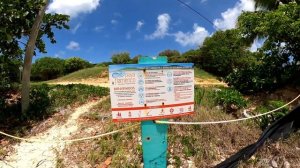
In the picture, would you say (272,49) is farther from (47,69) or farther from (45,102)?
(47,69)

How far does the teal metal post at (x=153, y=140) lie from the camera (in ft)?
14.7

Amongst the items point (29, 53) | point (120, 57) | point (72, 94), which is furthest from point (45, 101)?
point (120, 57)

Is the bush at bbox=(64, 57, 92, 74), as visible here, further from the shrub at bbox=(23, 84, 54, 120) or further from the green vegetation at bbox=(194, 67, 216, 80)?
the shrub at bbox=(23, 84, 54, 120)

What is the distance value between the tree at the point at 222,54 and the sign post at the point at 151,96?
19.6 metres

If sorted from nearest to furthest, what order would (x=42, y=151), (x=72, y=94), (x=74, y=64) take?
1. (x=42, y=151)
2. (x=72, y=94)
3. (x=74, y=64)

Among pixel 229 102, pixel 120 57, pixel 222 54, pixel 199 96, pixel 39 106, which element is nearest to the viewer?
pixel 229 102

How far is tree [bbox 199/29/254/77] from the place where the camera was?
24750 mm

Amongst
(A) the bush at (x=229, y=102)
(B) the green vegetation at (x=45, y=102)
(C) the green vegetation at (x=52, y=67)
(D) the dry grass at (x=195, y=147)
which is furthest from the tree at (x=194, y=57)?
(D) the dry grass at (x=195, y=147)

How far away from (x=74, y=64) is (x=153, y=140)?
3022 cm

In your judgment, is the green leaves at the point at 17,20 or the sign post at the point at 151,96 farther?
the green leaves at the point at 17,20

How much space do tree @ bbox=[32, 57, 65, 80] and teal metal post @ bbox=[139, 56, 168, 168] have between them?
2809 cm

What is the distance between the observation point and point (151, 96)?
14.5 feet

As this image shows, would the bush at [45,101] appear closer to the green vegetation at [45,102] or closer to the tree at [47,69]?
the green vegetation at [45,102]

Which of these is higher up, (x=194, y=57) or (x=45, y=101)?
(x=194, y=57)
